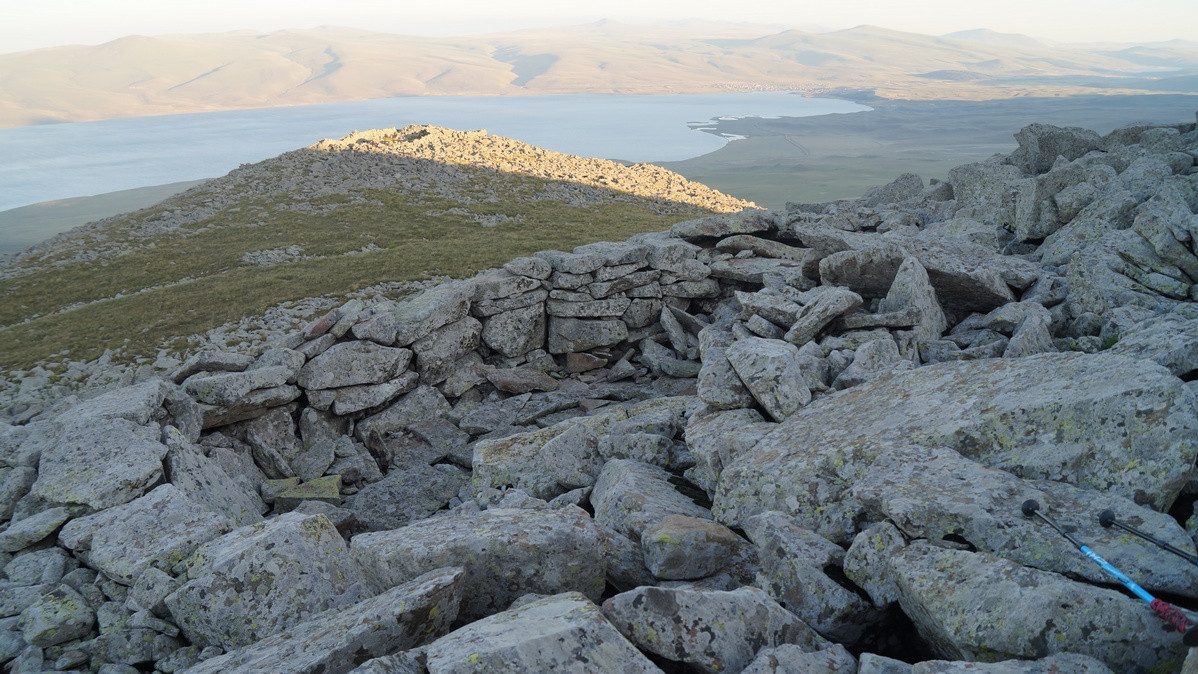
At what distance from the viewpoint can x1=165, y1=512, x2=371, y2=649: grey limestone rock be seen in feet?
33.7

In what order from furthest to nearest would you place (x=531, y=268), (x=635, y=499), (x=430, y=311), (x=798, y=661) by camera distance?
(x=531, y=268)
(x=430, y=311)
(x=635, y=499)
(x=798, y=661)

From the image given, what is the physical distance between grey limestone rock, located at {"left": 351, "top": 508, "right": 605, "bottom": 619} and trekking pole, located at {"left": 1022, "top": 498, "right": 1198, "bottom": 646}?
537 centimetres

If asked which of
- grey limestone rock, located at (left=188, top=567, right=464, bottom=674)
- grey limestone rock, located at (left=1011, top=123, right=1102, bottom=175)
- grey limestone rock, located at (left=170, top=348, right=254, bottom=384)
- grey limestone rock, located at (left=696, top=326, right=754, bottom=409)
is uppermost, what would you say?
grey limestone rock, located at (left=1011, top=123, right=1102, bottom=175)

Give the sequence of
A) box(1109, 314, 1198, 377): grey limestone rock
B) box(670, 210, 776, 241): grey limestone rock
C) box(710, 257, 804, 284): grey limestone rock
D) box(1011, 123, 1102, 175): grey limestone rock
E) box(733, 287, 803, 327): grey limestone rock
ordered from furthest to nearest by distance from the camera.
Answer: box(1011, 123, 1102, 175): grey limestone rock
box(670, 210, 776, 241): grey limestone rock
box(710, 257, 804, 284): grey limestone rock
box(733, 287, 803, 327): grey limestone rock
box(1109, 314, 1198, 377): grey limestone rock

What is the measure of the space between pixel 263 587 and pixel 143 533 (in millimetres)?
3865

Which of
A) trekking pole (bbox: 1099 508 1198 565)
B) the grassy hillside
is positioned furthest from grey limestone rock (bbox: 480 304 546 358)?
trekking pole (bbox: 1099 508 1198 565)

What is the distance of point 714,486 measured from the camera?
1332cm

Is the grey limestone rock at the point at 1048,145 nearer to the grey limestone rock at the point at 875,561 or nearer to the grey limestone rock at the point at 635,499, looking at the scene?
the grey limestone rock at the point at 635,499

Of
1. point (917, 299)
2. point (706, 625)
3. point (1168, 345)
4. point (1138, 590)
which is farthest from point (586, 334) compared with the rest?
point (1138, 590)

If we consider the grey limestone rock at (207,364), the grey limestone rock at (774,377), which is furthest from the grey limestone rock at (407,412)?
the grey limestone rock at (774,377)

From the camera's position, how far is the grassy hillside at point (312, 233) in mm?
33906

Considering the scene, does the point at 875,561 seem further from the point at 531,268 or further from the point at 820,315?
the point at 531,268

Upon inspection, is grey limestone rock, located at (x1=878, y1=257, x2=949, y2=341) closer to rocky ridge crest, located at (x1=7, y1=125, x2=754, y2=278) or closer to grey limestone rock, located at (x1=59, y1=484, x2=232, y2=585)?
grey limestone rock, located at (x1=59, y1=484, x2=232, y2=585)

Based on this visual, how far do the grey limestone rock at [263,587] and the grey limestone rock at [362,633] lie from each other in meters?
1.43
